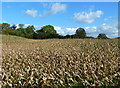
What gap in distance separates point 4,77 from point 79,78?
273 cm

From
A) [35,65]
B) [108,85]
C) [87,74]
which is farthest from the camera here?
[35,65]

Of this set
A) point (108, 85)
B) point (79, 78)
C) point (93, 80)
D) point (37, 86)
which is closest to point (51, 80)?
point (37, 86)

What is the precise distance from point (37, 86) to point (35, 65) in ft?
8.27

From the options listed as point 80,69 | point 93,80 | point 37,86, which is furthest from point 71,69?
point 37,86

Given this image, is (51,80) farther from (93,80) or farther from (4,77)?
(4,77)

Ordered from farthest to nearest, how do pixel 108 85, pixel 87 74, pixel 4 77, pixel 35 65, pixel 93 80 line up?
pixel 35 65, pixel 4 77, pixel 87 74, pixel 93 80, pixel 108 85

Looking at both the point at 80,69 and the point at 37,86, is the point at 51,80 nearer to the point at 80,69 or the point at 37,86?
the point at 37,86

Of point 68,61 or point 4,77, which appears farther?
point 68,61

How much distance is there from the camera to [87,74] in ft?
19.6

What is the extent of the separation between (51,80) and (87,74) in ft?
4.04

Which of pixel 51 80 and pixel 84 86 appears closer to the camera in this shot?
pixel 84 86

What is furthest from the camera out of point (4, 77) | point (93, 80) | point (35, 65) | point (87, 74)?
point (35, 65)

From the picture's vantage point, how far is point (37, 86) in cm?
539

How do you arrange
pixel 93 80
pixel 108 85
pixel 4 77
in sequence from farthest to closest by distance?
pixel 4 77
pixel 93 80
pixel 108 85
